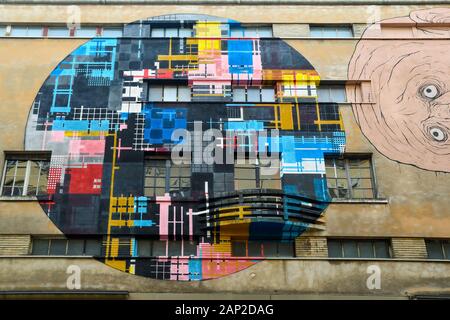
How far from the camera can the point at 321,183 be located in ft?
69.6

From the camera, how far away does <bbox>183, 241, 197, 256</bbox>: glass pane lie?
20.2m

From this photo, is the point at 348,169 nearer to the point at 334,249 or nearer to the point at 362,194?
the point at 362,194

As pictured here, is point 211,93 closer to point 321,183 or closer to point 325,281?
point 321,183

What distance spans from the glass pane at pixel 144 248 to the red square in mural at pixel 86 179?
241cm

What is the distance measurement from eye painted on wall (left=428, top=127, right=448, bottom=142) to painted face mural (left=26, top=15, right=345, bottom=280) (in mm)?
3472

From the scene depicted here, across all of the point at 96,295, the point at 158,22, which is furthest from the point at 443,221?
the point at 158,22

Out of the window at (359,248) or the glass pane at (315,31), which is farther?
the glass pane at (315,31)

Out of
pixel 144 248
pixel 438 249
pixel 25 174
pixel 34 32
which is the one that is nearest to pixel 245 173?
pixel 144 248

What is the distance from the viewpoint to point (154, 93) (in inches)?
917

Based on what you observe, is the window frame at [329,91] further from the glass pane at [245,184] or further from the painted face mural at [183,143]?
the glass pane at [245,184]

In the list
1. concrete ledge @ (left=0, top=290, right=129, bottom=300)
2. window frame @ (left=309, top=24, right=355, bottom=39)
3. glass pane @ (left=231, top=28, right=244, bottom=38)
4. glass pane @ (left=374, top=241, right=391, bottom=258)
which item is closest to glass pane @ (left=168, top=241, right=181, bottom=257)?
concrete ledge @ (left=0, top=290, right=129, bottom=300)

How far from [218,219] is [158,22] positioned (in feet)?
30.4

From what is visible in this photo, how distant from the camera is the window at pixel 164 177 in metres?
21.3

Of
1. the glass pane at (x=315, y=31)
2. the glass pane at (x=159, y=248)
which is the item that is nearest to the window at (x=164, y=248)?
the glass pane at (x=159, y=248)
